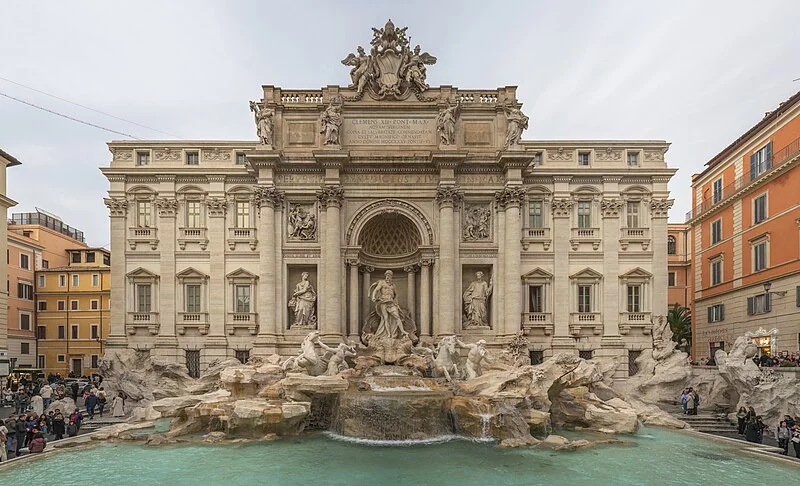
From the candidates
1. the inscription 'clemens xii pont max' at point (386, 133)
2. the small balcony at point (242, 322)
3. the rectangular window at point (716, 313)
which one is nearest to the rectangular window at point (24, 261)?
the small balcony at point (242, 322)

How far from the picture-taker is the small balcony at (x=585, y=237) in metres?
27.5

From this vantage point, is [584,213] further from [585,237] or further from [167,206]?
[167,206]

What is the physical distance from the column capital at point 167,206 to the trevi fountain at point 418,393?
2.17 m

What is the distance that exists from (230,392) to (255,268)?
8.82m

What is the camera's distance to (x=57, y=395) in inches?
896

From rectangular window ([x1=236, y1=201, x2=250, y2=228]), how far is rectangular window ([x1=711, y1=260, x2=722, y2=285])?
2985cm

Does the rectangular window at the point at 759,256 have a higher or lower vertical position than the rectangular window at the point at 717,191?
lower

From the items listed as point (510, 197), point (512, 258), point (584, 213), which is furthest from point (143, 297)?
point (584, 213)

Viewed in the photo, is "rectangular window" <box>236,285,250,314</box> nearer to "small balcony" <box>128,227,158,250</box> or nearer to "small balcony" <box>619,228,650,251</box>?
"small balcony" <box>128,227,158,250</box>

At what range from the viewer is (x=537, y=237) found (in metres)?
27.4

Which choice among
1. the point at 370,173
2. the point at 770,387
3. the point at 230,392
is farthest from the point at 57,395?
the point at 770,387

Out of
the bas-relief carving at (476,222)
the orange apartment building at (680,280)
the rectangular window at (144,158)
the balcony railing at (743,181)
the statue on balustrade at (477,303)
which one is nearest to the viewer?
the balcony railing at (743,181)

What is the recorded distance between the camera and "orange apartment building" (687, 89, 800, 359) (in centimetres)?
2527

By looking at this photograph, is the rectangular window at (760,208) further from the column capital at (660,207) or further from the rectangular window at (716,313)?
the rectangular window at (716,313)
